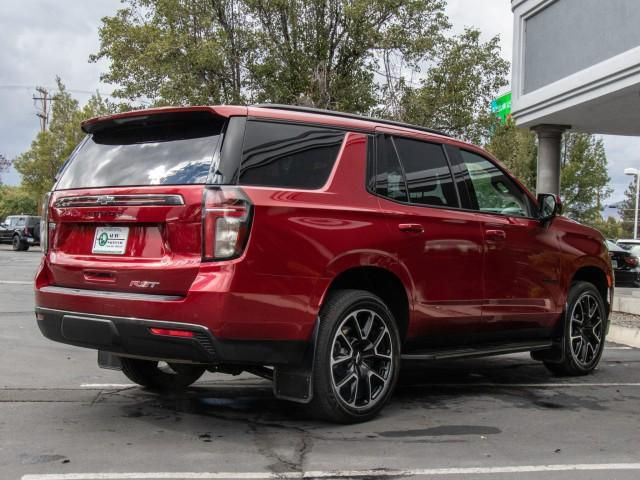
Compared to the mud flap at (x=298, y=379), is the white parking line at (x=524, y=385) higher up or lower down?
lower down

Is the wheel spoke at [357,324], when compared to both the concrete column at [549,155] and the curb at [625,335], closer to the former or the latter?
the curb at [625,335]

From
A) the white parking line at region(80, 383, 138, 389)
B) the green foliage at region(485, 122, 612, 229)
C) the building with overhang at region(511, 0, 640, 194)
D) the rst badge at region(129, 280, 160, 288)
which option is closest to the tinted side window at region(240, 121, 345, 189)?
the rst badge at region(129, 280, 160, 288)

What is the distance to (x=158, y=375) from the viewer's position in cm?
580

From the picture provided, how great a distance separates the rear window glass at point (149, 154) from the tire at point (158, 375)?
146cm

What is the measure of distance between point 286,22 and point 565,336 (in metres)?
18.0

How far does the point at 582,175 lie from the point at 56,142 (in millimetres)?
29904

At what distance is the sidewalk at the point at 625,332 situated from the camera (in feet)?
30.6

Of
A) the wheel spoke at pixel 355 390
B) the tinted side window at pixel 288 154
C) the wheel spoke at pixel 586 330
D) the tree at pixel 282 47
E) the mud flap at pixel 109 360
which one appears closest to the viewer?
the tinted side window at pixel 288 154

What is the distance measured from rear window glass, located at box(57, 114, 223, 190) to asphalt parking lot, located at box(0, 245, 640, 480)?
1509 mm

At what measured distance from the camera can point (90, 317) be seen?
447cm

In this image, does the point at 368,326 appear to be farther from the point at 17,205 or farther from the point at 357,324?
the point at 17,205

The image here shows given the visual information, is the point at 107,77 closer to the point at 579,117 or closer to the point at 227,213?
the point at 579,117

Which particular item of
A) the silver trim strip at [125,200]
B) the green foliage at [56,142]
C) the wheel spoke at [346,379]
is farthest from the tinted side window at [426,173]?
the green foliage at [56,142]

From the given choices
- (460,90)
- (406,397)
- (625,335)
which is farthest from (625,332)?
(460,90)
